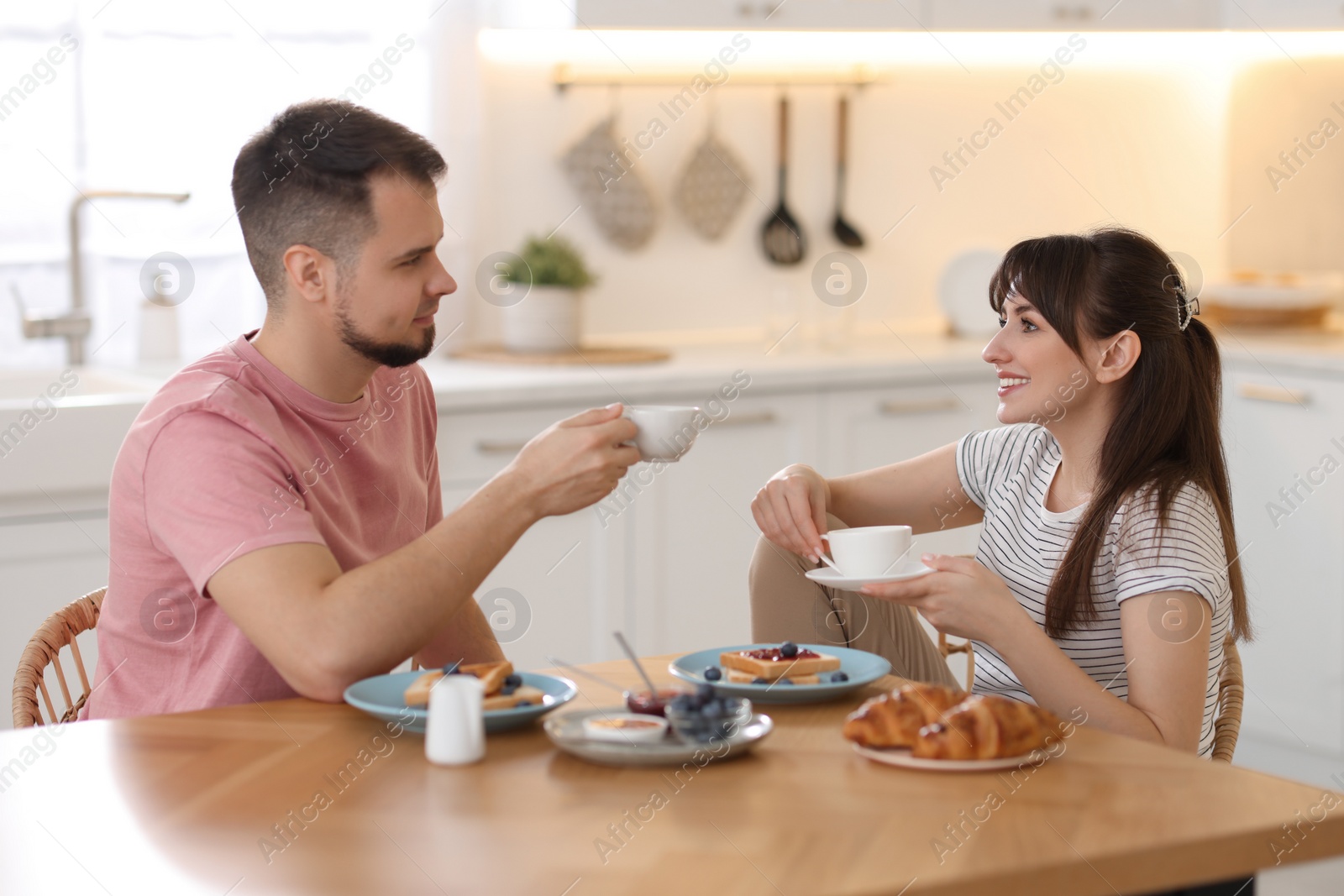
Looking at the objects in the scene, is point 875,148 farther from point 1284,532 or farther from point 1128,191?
point 1284,532

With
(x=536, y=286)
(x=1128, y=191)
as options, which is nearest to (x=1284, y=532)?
(x=1128, y=191)

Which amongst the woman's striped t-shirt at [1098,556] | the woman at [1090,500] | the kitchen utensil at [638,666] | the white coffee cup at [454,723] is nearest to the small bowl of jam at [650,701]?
the kitchen utensil at [638,666]

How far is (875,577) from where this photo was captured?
4.64 ft

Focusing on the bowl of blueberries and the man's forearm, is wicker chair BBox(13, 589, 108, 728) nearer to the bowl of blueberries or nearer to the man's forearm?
the man's forearm

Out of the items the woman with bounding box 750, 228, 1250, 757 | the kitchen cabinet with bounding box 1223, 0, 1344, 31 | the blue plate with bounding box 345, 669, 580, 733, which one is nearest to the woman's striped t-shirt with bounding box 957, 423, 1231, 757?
the woman with bounding box 750, 228, 1250, 757

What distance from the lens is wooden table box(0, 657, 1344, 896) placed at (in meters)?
0.97

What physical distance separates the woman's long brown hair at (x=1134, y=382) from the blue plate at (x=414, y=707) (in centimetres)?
63

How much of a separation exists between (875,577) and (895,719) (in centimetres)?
24

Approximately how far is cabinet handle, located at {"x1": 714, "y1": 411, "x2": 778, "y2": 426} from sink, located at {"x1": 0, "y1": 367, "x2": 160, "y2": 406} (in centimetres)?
111

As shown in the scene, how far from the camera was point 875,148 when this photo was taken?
12.8 feet

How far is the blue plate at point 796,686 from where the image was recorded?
136 centimetres

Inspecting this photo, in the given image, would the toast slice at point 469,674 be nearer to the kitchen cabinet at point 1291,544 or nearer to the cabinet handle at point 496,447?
the cabinet handle at point 496,447

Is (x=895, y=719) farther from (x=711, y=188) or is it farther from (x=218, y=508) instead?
(x=711, y=188)

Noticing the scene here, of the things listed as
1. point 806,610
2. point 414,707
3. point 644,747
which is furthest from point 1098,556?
point 414,707
